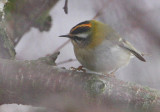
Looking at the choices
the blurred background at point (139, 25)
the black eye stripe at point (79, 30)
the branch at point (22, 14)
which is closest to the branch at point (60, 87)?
the blurred background at point (139, 25)

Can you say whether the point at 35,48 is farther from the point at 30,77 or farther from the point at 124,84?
the point at 124,84

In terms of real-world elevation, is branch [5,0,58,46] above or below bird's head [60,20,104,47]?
above

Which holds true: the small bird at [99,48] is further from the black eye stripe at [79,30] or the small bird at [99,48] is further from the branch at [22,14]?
the branch at [22,14]

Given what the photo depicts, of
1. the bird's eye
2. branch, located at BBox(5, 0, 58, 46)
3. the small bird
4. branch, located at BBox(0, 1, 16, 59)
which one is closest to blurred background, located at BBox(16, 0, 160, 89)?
the small bird

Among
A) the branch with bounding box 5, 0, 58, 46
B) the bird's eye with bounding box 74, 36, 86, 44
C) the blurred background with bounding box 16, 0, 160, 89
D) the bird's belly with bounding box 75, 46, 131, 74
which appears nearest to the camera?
the blurred background with bounding box 16, 0, 160, 89

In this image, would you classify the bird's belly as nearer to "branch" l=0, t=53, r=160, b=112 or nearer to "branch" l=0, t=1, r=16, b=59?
"branch" l=0, t=53, r=160, b=112

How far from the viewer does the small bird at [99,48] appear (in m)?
2.17

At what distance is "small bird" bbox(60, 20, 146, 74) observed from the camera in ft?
7.11

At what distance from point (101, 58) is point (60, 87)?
1.62ft

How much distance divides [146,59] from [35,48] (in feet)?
3.48

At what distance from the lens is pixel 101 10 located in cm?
184

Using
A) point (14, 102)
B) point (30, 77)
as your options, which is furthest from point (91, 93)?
point (14, 102)

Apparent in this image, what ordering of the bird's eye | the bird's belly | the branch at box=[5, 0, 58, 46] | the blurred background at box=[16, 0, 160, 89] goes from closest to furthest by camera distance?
the blurred background at box=[16, 0, 160, 89] → the bird's belly → the bird's eye → the branch at box=[5, 0, 58, 46]

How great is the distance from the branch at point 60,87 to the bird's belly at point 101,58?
0.33m
